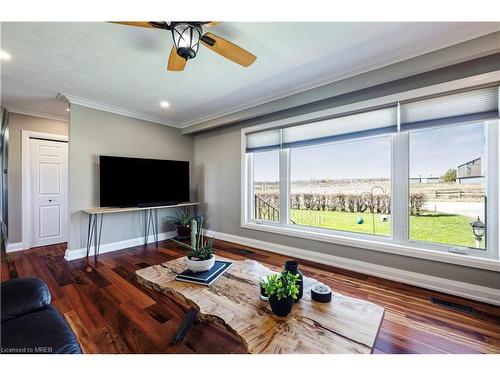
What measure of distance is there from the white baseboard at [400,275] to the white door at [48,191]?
3.83 metres

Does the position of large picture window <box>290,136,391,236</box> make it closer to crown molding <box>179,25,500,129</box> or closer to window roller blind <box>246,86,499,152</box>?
window roller blind <box>246,86,499,152</box>

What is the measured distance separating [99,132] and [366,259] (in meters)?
4.38

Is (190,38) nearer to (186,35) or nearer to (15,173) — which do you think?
(186,35)

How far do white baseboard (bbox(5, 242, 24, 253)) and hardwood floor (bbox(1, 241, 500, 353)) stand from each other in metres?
0.77

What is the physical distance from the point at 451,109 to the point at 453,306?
189 cm

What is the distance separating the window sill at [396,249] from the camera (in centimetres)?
207

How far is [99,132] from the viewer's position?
11.8 feet

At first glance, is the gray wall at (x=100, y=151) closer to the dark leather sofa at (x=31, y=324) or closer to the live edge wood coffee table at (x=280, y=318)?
the dark leather sofa at (x=31, y=324)

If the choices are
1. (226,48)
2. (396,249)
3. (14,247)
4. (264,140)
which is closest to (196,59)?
(226,48)

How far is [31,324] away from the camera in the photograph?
3.67 ft

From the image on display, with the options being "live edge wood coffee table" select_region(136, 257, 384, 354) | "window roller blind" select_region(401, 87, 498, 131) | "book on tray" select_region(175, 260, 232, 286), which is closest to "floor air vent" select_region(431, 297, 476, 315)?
"live edge wood coffee table" select_region(136, 257, 384, 354)

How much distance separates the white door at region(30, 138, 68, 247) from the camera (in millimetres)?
3881
